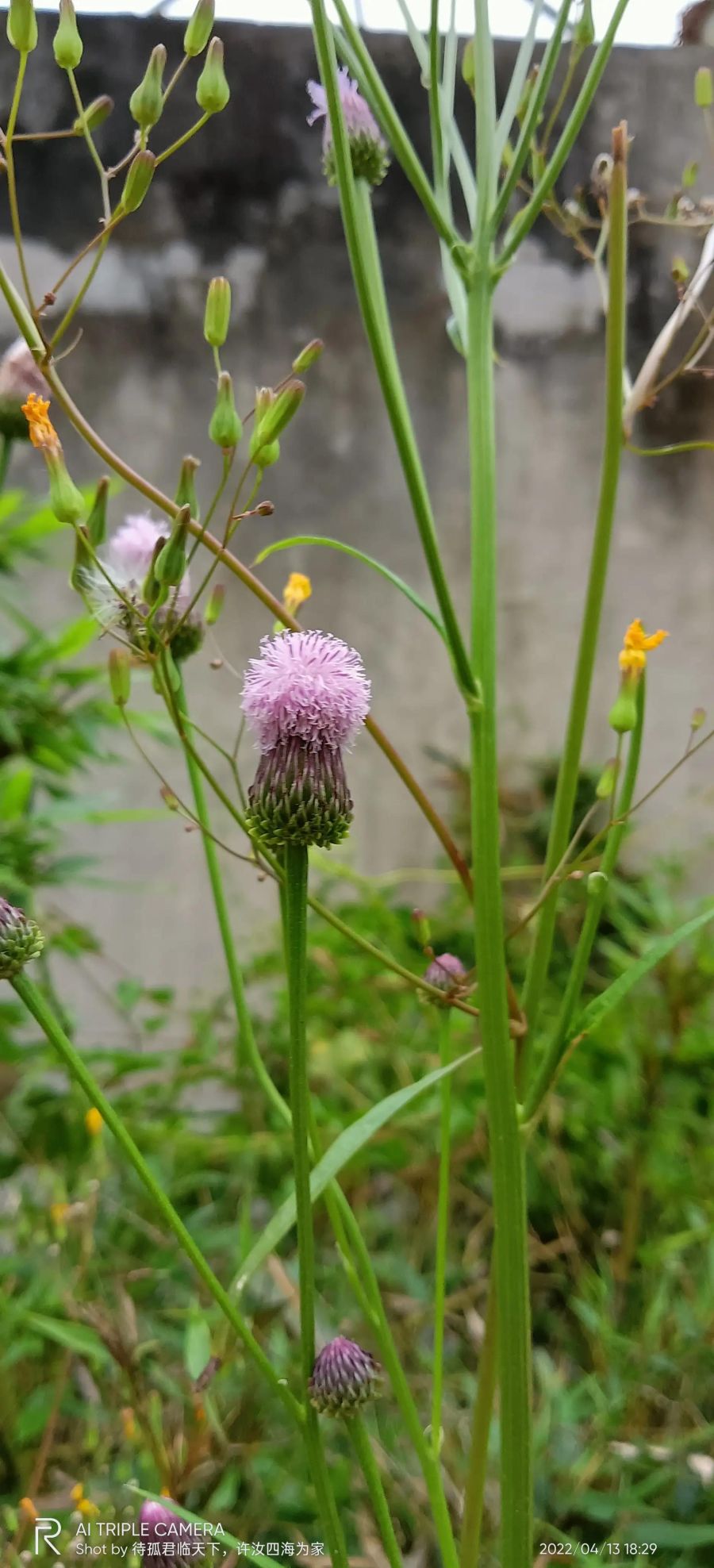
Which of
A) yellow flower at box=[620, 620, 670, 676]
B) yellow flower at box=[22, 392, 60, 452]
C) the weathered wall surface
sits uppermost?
the weathered wall surface

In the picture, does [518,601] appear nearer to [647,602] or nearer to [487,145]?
[647,602]

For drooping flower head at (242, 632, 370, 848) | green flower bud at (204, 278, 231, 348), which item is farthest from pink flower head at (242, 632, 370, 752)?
green flower bud at (204, 278, 231, 348)

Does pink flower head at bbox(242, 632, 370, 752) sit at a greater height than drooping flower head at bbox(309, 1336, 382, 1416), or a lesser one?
greater

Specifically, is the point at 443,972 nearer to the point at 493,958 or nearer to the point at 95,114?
the point at 493,958

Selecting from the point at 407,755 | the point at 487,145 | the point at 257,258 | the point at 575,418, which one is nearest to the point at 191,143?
the point at 257,258

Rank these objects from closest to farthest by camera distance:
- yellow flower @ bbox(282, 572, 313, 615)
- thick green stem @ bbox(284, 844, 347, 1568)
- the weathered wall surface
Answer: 1. thick green stem @ bbox(284, 844, 347, 1568)
2. yellow flower @ bbox(282, 572, 313, 615)
3. the weathered wall surface

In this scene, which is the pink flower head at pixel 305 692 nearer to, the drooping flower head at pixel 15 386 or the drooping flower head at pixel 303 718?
the drooping flower head at pixel 303 718

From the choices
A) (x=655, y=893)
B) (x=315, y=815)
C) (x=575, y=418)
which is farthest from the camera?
(x=575, y=418)

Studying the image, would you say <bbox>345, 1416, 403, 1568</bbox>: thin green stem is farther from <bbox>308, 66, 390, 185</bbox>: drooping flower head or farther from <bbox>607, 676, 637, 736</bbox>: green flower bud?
<bbox>308, 66, 390, 185</bbox>: drooping flower head
